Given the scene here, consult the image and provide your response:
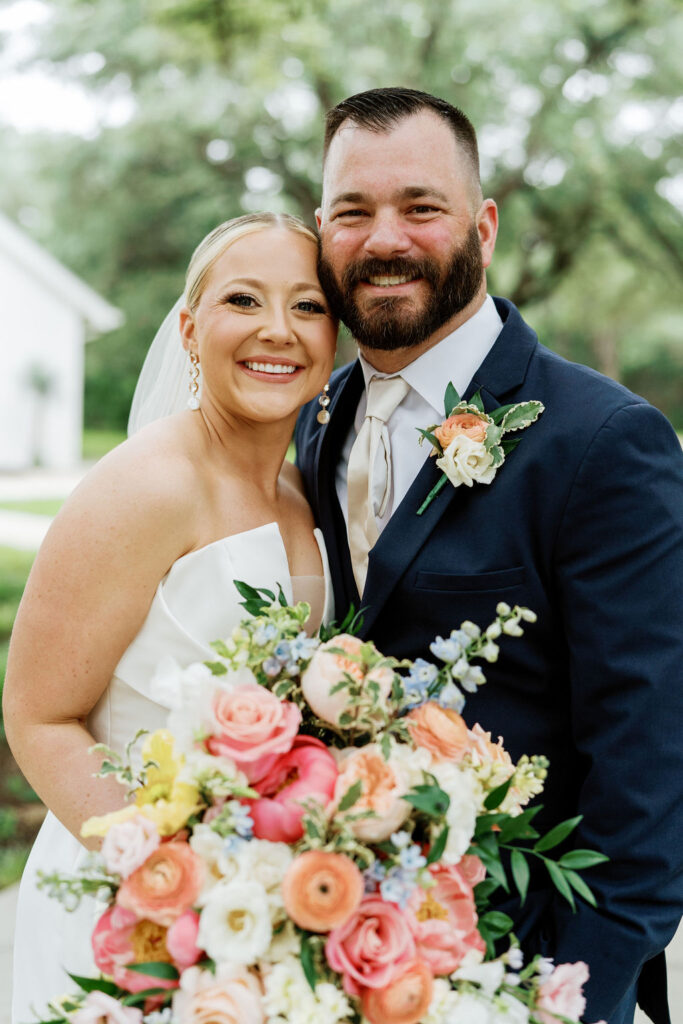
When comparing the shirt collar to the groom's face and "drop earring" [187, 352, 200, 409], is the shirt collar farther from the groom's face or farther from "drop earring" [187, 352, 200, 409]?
"drop earring" [187, 352, 200, 409]

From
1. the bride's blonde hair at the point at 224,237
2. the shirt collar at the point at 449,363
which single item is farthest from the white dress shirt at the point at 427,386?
the bride's blonde hair at the point at 224,237

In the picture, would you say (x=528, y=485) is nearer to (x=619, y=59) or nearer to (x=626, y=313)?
(x=619, y=59)

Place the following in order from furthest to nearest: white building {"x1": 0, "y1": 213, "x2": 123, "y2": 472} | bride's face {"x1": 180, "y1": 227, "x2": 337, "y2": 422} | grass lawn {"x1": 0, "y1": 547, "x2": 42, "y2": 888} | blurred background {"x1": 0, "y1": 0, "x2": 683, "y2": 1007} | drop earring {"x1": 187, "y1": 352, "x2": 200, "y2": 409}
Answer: white building {"x1": 0, "y1": 213, "x2": 123, "y2": 472}, blurred background {"x1": 0, "y1": 0, "x2": 683, "y2": 1007}, grass lawn {"x1": 0, "y1": 547, "x2": 42, "y2": 888}, drop earring {"x1": 187, "y1": 352, "x2": 200, "y2": 409}, bride's face {"x1": 180, "y1": 227, "x2": 337, "y2": 422}

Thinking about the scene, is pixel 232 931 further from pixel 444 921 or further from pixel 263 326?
pixel 263 326

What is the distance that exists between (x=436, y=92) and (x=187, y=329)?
10964mm

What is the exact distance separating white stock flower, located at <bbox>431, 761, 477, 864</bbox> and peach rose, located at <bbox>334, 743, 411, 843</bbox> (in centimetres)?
7

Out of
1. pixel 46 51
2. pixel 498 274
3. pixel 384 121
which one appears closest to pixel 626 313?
pixel 498 274

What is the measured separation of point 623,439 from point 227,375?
3.21 feet

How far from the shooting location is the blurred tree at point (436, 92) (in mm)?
13312

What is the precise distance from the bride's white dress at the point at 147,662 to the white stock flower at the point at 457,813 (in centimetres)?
72

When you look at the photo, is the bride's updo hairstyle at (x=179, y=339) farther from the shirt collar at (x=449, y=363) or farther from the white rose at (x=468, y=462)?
the white rose at (x=468, y=462)

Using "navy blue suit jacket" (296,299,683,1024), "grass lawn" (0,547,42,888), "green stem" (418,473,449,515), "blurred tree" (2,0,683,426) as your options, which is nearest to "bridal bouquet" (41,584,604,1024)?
"navy blue suit jacket" (296,299,683,1024)

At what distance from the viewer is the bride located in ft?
7.64

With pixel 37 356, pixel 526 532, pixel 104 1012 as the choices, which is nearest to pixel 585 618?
pixel 526 532
